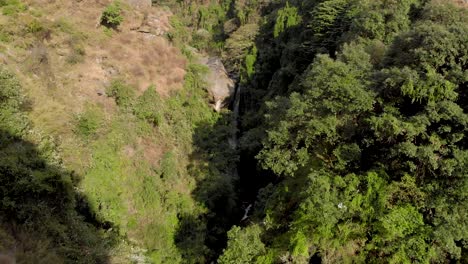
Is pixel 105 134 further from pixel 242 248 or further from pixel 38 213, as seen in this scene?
pixel 242 248

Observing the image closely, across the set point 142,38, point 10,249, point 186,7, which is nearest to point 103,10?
point 142,38

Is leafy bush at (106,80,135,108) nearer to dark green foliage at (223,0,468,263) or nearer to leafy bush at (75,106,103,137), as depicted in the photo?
leafy bush at (75,106,103,137)

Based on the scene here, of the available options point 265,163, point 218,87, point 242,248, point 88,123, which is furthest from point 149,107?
point 242,248

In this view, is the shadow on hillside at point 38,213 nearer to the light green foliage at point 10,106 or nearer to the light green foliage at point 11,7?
the light green foliage at point 10,106

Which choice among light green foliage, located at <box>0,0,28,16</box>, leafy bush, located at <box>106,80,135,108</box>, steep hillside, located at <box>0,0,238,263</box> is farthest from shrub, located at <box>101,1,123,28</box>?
leafy bush, located at <box>106,80,135,108</box>

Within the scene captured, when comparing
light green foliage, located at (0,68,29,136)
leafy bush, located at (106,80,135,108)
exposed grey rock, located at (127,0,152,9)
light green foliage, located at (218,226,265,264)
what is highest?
exposed grey rock, located at (127,0,152,9)

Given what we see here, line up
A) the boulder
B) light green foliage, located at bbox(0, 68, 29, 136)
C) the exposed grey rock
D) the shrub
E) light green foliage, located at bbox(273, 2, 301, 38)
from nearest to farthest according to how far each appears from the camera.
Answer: light green foliage, located at bbox(0, 68, 29, 136) → the shrub → the boulder → the exposed grey rock → light green foliage, located at bbox(273, 2, 301, 38)

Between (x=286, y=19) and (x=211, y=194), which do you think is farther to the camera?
(x=286, y=19)
